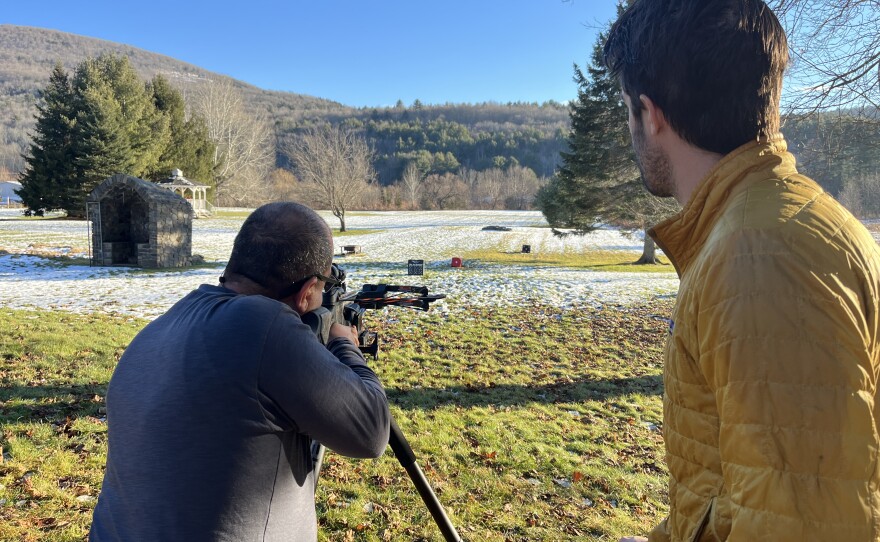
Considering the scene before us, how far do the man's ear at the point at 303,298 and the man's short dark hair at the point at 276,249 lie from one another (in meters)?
0.04

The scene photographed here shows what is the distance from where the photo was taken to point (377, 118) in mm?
169750

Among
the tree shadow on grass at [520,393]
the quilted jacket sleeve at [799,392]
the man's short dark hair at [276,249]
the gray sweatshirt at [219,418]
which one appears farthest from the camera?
the tree shadow on grass at [520,393]

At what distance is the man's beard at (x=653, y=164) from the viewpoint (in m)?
1.27

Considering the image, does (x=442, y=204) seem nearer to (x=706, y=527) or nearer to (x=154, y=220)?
(x=154, y=220)

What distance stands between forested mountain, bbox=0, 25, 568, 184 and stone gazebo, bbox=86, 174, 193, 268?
288 feet

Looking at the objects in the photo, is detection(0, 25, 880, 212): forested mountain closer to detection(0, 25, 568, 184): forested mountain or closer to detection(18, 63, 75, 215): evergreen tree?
detection(0, 25, 568, 184): forested mountain

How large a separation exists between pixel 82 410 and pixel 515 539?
14.8ft

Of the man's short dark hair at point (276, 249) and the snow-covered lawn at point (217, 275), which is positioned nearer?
the man's short dark hair at point (276, 249)

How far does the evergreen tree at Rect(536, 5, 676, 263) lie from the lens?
19109 mm

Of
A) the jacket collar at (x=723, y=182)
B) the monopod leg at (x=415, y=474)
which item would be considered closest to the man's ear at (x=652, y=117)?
the jacket collar at (x=723, y=182)

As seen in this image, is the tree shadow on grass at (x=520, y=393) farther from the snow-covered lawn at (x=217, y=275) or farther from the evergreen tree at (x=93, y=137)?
the evergreen tree at (x=93, y=137)

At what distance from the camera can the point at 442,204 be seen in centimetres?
7731

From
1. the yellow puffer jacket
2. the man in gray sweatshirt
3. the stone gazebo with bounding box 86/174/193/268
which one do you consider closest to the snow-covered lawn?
the stone gazebo with bounding box 86/174/193/268

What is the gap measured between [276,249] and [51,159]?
3900 cm
